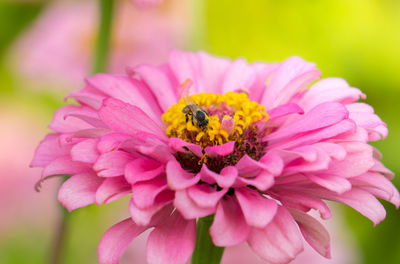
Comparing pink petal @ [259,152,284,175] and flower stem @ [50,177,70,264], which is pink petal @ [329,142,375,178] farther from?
flower stem @ [50,177,70,264]

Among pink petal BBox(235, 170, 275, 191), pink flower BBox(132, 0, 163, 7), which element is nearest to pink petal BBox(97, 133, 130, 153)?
pink petal BBox(235, 170, 275, 191)

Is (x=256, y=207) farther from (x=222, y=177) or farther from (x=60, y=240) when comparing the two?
(x=60, y=240)

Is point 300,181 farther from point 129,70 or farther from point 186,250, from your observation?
point 129,70


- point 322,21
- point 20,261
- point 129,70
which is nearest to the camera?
point 129,70

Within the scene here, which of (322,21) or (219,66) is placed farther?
(322,21)

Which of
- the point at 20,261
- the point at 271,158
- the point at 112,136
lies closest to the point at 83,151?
the point at 112,136

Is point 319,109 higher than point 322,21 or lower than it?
higher
